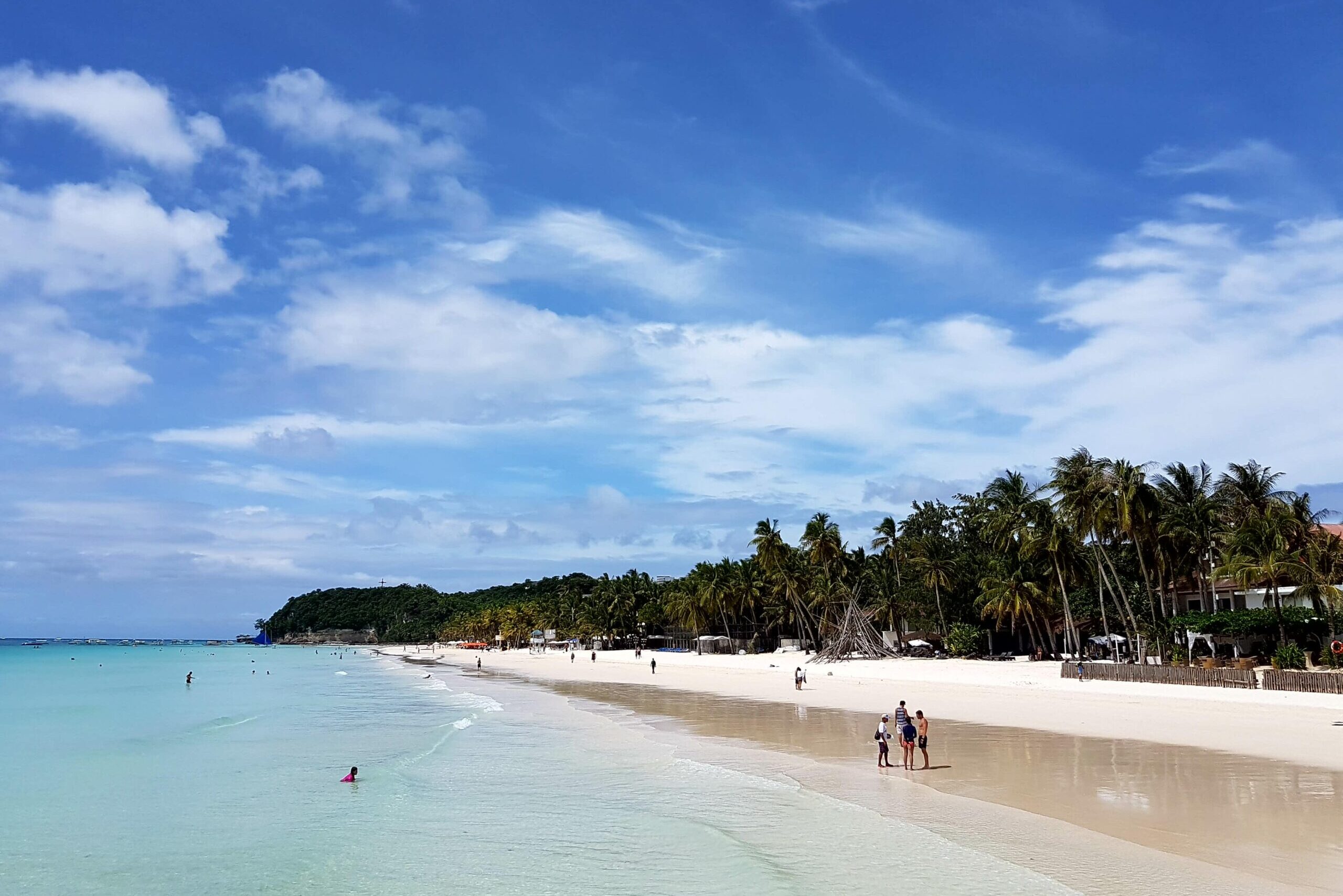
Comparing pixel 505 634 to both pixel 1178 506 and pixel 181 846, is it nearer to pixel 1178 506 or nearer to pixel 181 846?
pixel 1178 506

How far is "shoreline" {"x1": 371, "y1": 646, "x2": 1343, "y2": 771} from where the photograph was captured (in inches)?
984

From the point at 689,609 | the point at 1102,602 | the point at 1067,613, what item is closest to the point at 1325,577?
the point at 1102,602

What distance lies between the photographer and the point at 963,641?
6338 cm

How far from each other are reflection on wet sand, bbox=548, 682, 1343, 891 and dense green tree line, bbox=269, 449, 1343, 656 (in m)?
20.0

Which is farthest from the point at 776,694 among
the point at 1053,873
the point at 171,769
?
the point at 1053,873

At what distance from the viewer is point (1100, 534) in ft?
158

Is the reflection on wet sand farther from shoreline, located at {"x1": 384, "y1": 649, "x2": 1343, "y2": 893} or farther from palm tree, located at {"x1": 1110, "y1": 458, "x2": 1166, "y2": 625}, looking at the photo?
palm tree, located at {"x1": 1110, "y1": 458, "x2": 1166, "y2": 625}

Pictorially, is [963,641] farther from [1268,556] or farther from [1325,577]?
[1268,556]

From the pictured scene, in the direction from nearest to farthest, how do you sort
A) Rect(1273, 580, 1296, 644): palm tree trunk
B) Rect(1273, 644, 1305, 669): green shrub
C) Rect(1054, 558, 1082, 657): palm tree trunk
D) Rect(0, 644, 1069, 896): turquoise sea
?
Rect(0, 644, 1069, 896): turquoise sea < Rect(1273, 644, 1305, 669): green shrub < Rect(1273, 580, 1296, 644): palm tree trunk < Rect(1054, 558, 1082, 657): palm tree trunk

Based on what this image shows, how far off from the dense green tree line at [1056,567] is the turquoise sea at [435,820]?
29.1 meters

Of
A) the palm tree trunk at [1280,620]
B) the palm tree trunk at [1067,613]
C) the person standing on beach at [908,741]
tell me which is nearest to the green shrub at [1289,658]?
the palm tree trunk at [1280,620]

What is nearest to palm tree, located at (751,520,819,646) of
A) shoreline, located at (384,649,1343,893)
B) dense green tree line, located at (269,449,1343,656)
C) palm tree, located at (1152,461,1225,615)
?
Result: dense green tree line, located at (269,449,1343,656)

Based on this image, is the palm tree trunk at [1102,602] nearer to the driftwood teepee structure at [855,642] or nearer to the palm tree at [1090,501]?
the palm tree at [1090,501]

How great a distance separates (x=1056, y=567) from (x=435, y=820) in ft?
152
